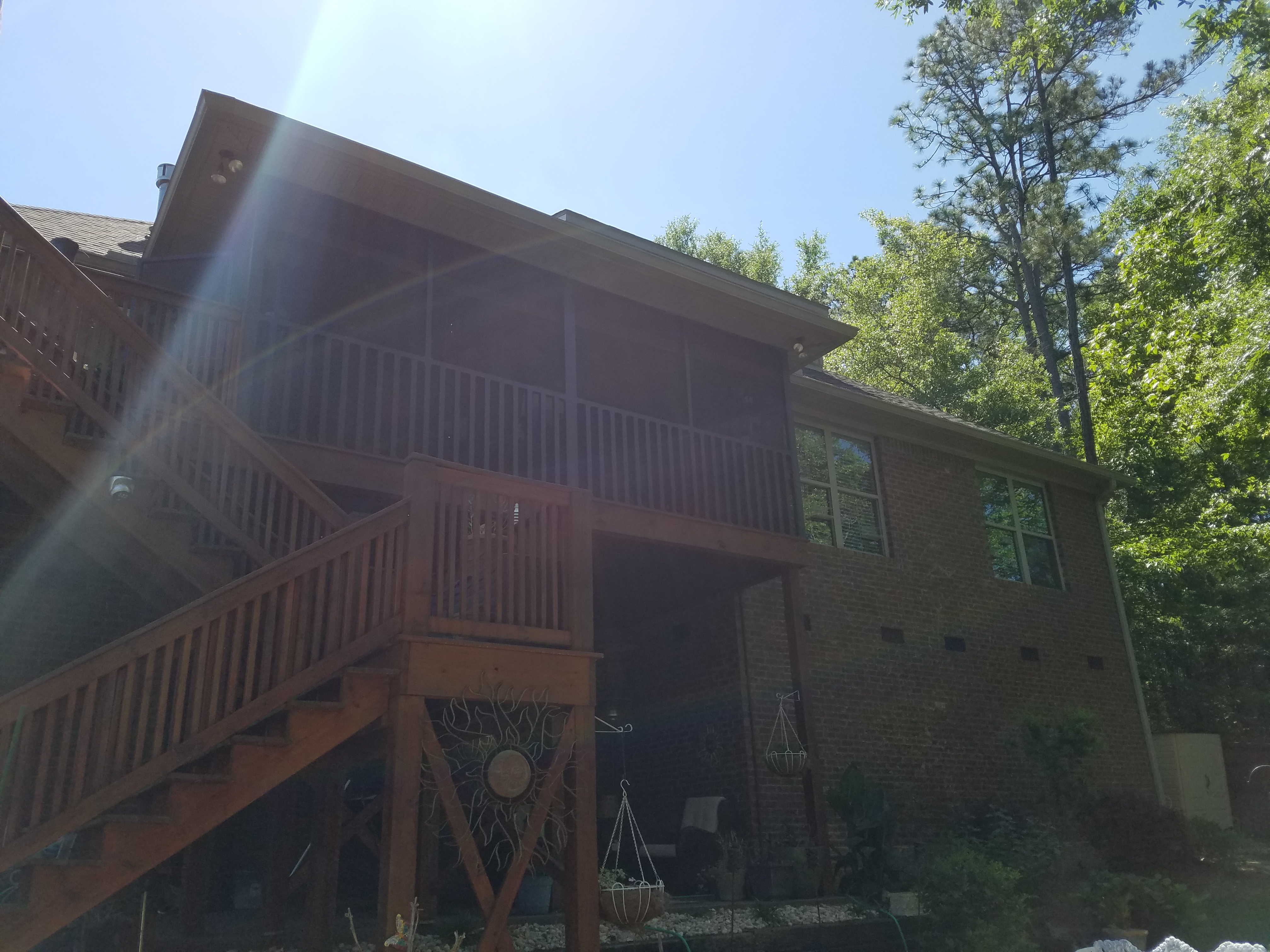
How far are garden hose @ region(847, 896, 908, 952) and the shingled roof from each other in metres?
8.55

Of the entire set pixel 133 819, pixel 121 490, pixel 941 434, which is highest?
pixel 941 434

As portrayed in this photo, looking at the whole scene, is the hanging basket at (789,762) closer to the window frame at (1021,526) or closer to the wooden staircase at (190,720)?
the wooden staircase at (190,720)

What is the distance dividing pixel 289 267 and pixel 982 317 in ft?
88.0

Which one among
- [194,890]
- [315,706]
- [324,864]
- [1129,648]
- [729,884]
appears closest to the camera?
[315,706]

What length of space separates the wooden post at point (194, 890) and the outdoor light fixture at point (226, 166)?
15.8 ft

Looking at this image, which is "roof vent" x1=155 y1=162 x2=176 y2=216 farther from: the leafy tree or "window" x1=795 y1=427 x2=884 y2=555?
the leafy tree

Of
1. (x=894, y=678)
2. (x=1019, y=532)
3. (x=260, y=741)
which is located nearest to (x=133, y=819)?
(x=260, y=741)

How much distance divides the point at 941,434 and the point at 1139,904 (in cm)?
667

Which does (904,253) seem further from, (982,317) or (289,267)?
(289,267)

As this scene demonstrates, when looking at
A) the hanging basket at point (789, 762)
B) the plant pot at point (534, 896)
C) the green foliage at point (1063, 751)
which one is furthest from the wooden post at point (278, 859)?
the green foliage at point (1063, 751)

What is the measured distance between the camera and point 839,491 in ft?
42.9

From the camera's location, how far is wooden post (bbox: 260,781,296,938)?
698cm

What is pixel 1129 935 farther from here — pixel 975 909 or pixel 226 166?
pixel 226 166

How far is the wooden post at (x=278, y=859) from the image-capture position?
6980 millimetres
